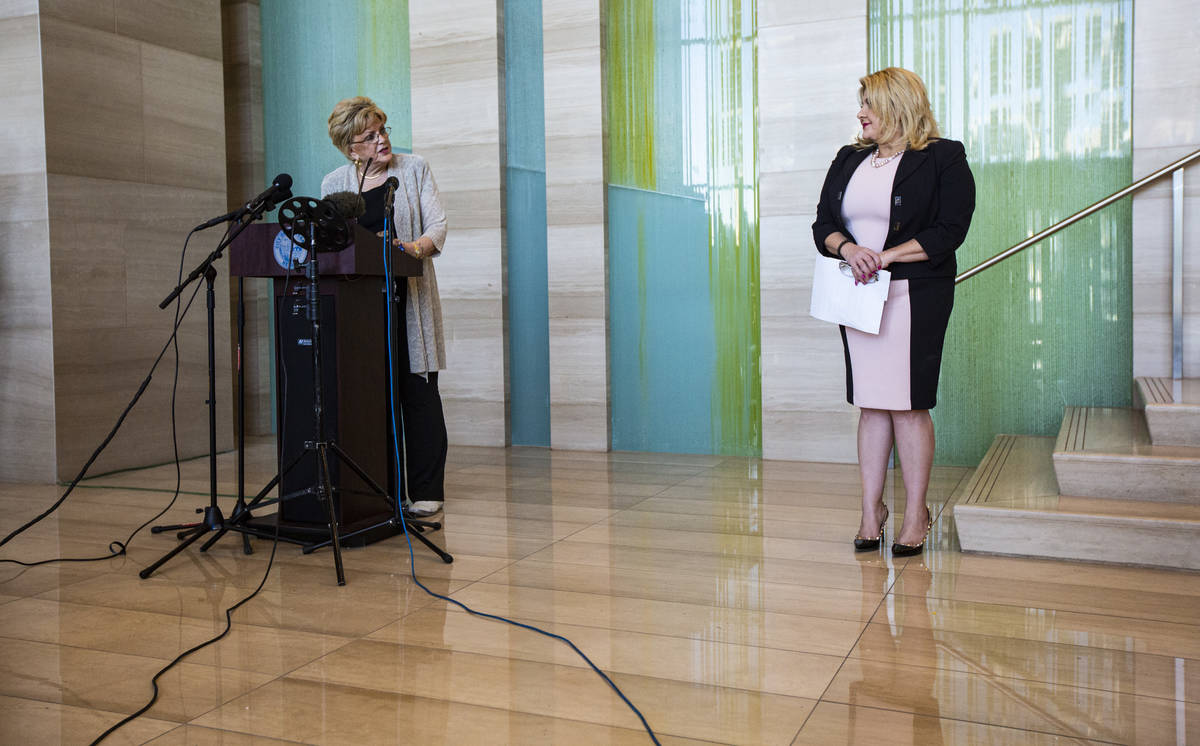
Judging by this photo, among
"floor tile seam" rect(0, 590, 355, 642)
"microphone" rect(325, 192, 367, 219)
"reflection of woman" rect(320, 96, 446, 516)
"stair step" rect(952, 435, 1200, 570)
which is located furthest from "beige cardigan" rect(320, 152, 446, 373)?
"stair step" rect(952, 435, 1200, 570)

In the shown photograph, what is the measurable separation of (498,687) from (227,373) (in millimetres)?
4173

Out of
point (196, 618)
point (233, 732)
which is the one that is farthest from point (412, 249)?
point (233, 732)

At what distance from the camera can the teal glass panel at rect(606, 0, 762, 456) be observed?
5258 mm

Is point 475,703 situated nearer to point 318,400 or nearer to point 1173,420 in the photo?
point 318,400

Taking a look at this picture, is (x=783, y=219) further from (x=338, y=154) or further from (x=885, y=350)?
(x=338, y=154)

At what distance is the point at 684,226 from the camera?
17.7 ft

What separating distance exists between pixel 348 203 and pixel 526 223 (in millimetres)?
2537

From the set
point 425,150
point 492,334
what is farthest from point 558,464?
point 425,150

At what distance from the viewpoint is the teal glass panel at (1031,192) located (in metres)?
4.55

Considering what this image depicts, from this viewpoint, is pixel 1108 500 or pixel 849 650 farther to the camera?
pixel 1108 500

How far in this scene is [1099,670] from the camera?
2199 millimetres

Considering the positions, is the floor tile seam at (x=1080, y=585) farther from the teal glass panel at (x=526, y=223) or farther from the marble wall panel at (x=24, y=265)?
the marble wall panel at (x=24, y=265)

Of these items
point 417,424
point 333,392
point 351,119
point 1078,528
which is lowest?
point 1078,528

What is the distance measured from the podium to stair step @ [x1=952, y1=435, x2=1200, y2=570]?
1994 millimetres
